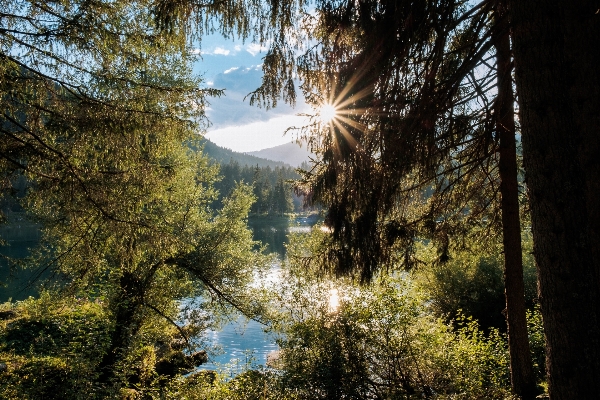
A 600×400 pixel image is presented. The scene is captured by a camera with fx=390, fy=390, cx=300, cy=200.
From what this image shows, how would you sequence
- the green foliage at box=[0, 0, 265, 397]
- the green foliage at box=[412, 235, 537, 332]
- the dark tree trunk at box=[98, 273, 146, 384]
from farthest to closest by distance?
the green foliage at box=[412, 235, 537, 332]
the dark tree trunk at box=[98, 273, 146, 384]
the green foliage at box=[0, 0, 265, 397]

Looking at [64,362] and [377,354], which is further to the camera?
[64,362]

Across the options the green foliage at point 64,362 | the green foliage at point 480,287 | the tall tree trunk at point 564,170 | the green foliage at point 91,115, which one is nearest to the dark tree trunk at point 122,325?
the green foliage at point 64,362

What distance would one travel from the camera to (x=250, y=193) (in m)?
13.2

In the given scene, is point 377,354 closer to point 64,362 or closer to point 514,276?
Answer: point 514,276

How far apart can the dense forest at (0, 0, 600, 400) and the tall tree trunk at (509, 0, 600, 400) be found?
0.5 inches

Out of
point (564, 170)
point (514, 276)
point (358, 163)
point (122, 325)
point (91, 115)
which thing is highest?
point (91, 115)

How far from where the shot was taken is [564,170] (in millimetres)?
2715

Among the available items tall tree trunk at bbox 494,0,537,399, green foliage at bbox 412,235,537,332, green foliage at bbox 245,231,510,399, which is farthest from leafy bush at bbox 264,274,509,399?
green foliage at bbox 412,235,537,332

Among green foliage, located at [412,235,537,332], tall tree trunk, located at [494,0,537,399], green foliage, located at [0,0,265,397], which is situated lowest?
green foliage, located at [412,235,537,332]

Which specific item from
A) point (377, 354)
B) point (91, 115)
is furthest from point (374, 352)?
point (91, 115)

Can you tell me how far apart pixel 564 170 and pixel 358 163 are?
2.33 metres

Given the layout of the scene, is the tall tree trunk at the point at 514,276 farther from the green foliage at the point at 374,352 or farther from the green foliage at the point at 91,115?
the green foliage at the point at 91,115

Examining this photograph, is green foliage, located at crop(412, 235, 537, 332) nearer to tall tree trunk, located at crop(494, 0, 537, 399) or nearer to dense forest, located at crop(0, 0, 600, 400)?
dense forest, located at crop(0, 0, 600, 400)

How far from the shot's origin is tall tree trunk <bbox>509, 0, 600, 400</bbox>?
8.66ft
